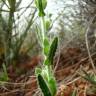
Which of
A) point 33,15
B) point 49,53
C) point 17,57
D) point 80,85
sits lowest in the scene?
point 17,57

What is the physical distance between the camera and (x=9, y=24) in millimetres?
4168

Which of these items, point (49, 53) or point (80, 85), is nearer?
point (49, 53)

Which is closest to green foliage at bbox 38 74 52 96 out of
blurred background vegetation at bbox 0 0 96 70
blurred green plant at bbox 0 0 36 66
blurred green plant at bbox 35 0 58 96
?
blurred green plant at bbox 35 0 58 96

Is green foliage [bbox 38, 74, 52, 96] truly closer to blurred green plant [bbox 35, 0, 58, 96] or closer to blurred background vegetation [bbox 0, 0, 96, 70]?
blurred green plant [bbox 35, 0, 58, 96]

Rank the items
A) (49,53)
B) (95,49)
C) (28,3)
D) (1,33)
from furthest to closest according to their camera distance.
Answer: (1,33), (28,3), (95,49), (49,53)

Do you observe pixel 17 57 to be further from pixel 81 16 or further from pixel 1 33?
pixel 81 16

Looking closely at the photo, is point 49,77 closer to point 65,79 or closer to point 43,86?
point 43,86

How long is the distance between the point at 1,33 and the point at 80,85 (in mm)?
1711

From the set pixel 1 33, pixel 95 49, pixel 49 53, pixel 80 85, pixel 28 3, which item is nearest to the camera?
pixel 49 53

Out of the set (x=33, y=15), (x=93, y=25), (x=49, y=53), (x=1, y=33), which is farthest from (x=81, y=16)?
(x=49, y=53)

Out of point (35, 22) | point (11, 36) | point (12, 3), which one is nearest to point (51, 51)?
point (12, 3)

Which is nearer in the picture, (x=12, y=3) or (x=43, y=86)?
(x=43, y=86)

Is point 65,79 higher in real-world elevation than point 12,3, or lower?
lower

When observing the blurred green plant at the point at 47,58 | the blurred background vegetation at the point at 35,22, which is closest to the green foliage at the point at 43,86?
the blurred green plant at the point at 47,58
